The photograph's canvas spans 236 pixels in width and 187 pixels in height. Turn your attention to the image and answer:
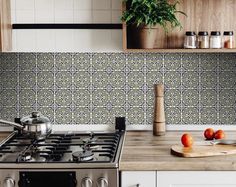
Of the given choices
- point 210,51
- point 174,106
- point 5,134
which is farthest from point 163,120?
point 5,134

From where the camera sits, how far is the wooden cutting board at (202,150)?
107 inches

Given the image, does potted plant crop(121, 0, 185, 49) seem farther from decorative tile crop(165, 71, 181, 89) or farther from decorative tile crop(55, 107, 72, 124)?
decorative tile crop(55, 107, 72, 124)

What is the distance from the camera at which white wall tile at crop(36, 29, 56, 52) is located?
3.36 meters

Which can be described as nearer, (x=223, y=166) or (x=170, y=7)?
(x=223, y=166)

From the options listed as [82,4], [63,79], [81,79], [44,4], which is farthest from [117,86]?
[44,4]

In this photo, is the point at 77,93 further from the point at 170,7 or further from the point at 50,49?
the point at 170,7

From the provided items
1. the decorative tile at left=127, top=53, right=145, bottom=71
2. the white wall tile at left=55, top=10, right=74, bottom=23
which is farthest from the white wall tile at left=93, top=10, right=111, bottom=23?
the decorative tile at left=127, top=53, right=145, bottom=71

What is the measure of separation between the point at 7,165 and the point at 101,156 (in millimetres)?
467

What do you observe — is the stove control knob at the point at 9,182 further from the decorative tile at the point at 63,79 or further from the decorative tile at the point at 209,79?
the decorative tile at the point at 209,79

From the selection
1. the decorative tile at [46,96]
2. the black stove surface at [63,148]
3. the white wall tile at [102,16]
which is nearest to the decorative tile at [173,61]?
the white wall tile at [102,16]

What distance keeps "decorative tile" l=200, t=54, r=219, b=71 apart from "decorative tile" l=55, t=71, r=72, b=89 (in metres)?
0.82

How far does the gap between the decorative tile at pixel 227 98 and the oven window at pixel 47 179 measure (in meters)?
1.20

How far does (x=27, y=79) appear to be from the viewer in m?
3.40

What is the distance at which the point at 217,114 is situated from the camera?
3379 millimetres
